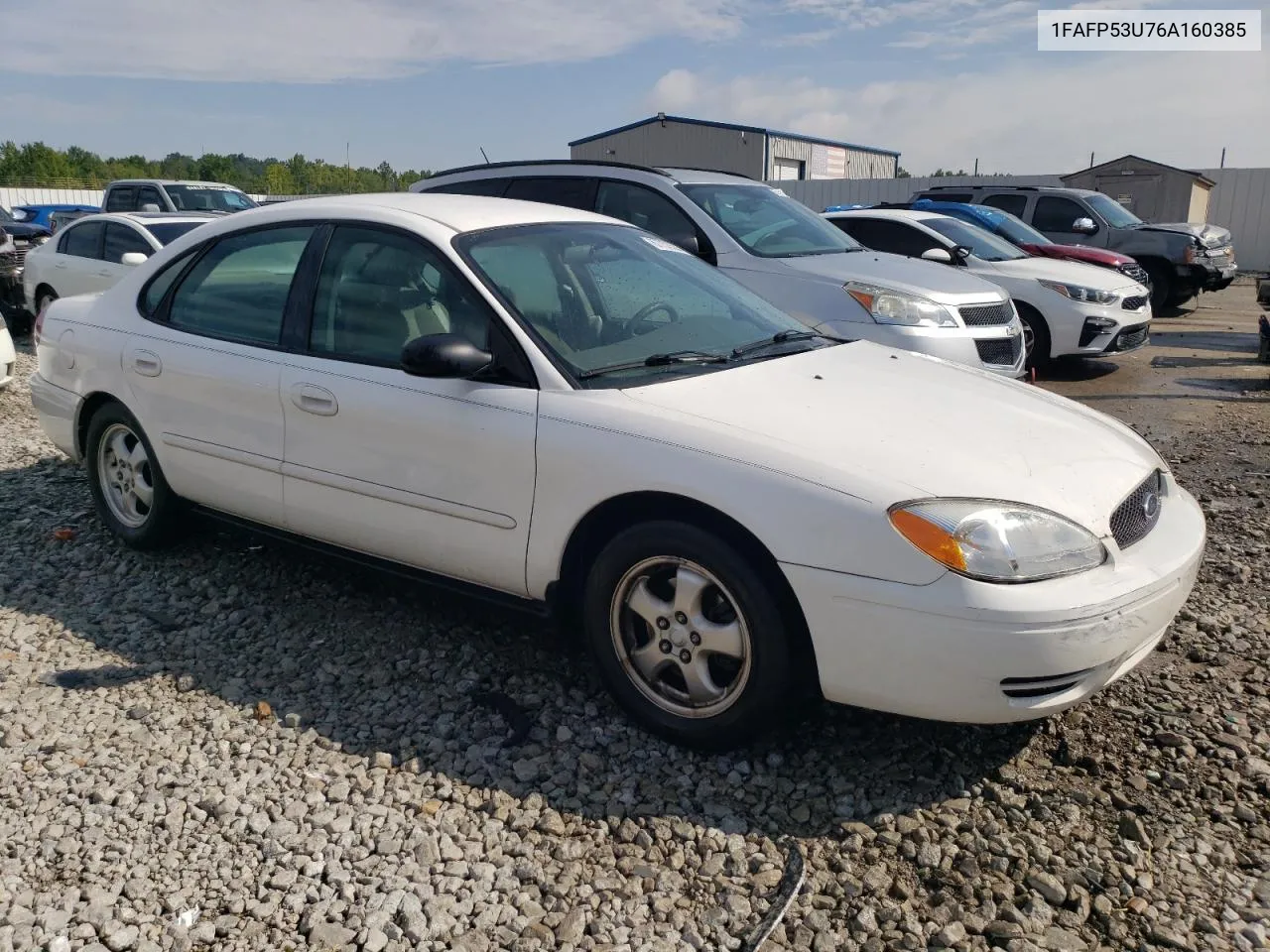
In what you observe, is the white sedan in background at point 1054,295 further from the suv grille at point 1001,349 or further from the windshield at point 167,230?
the windshield at point 167,230

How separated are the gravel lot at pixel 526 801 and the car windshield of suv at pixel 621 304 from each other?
118 centimetres

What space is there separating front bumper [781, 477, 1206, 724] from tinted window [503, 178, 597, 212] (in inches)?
215

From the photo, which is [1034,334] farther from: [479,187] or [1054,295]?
[479,187]

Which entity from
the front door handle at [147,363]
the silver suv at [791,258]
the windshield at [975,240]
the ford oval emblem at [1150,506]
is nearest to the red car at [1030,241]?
the windshield at [975,240]

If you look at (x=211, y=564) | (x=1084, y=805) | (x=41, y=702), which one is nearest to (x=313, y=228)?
(x=211, y=564)

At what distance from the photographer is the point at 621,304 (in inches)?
154

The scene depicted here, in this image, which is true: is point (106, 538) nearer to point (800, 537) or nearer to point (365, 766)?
point (365, 766)

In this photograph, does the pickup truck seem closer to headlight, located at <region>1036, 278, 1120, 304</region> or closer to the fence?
headlight, located at <region>1036, 278, 1120, 304</region>

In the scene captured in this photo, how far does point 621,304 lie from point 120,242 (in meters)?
8.41

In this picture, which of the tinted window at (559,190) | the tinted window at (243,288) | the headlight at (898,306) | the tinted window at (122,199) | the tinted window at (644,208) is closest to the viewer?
the tinted window at (243,288)

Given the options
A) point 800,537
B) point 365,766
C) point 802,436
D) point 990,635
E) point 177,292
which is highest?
point 177,292

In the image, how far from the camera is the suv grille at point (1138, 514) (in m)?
3.08

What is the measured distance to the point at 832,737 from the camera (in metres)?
3.38

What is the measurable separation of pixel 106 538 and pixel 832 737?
3.72m
